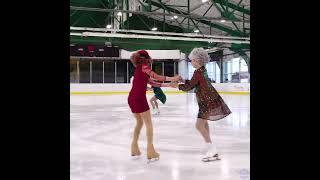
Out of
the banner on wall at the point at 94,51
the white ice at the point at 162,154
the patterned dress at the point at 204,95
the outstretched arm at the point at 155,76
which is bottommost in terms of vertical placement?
the white ice at the point at 162,154

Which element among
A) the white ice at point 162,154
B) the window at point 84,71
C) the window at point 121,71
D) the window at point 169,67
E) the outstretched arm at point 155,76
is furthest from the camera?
the window at point 169,67

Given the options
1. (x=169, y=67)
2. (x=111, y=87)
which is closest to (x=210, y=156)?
(x=111, y=87)

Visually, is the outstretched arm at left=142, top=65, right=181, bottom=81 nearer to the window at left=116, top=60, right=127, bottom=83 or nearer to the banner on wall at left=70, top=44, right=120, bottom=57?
the banner on wall at left=70, top=44, right=120, bottom=57

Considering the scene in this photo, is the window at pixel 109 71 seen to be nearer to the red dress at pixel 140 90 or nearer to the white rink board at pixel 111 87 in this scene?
the white rink board at pixel 111 87

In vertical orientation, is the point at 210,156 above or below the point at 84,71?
below

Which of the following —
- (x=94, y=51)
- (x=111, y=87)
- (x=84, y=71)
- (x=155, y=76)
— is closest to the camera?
(x=155, y=76)

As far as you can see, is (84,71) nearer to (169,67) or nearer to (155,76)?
(169,67)

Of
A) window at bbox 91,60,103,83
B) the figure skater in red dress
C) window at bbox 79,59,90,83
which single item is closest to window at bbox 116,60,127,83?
window at bbox 91,60,103,83

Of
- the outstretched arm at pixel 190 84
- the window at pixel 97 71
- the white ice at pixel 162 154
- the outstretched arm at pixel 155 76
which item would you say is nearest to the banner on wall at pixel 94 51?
the window at pixel 97 71

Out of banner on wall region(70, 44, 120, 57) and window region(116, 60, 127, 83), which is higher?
banner on wall region(70, 44, 120, 57)
